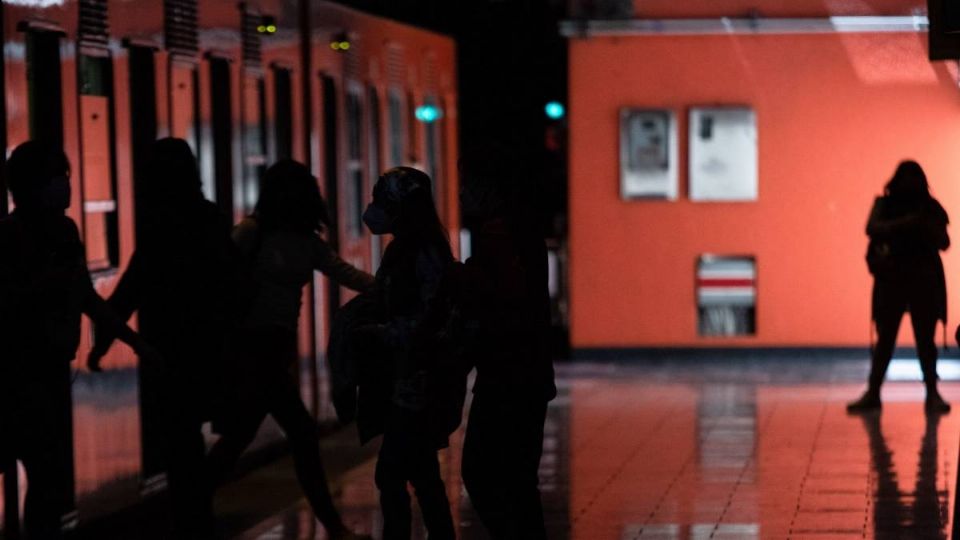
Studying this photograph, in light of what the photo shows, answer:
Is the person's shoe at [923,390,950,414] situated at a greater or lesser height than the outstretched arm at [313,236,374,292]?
lesser

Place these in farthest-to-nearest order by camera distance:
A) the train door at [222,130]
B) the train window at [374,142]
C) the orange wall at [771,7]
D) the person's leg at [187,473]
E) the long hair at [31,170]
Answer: the orange wall at [771,7] → the train window at [374,142] → the train door at [222,130] → the person's leg at [187,473] → the long hair at [31,170]

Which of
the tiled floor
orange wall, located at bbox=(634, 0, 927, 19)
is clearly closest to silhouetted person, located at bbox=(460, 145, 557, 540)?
the tiled floor

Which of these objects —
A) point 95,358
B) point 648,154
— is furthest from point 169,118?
point 648,154

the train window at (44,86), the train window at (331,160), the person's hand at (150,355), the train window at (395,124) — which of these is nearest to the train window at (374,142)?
the train window at (395,124)

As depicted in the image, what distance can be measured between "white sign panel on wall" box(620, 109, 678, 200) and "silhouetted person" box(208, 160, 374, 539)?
924cm

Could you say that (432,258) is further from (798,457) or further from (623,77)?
(623,77)

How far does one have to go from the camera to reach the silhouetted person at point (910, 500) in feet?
28.7

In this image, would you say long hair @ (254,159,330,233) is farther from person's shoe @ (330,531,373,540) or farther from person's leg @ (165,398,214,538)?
person's shoe @ (330,531,373,540)

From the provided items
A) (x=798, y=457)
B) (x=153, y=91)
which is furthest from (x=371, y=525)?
(x=798, y=457)

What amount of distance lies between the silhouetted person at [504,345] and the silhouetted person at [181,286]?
59.7 inches

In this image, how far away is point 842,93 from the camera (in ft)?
58.3

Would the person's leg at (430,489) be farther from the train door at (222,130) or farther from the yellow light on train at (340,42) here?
the yellow light on train at (340,42)

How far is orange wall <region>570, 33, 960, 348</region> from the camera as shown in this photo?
58.1 feet

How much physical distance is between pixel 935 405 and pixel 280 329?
20.5ft
